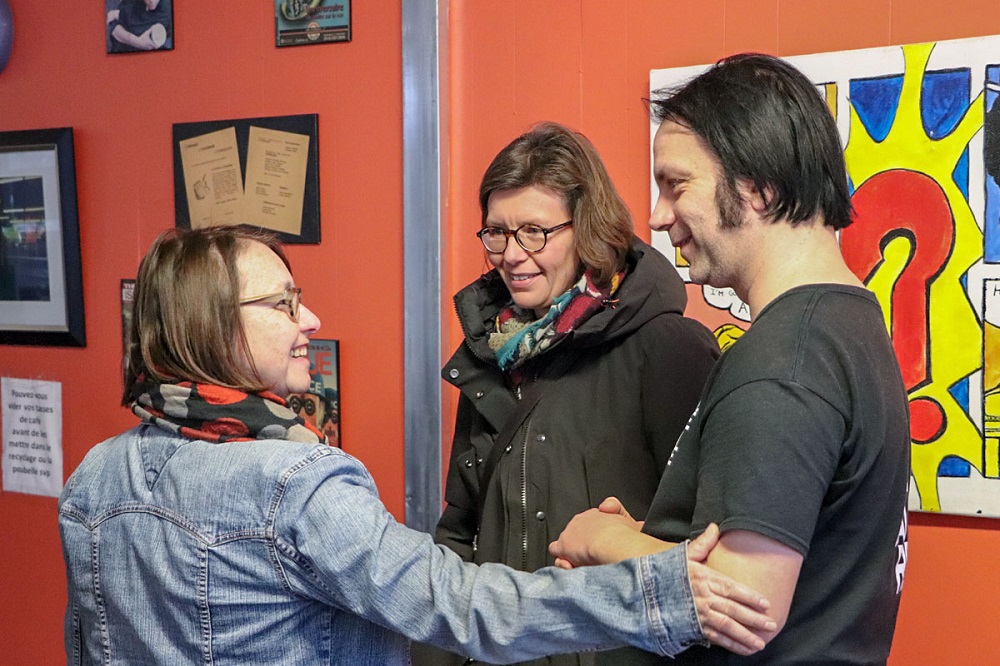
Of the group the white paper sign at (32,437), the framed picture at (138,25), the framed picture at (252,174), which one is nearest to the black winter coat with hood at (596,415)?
the framed picture at (252,174)

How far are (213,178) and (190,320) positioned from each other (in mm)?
1885

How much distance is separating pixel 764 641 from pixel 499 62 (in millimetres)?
1922

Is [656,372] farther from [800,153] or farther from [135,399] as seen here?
[135,399]

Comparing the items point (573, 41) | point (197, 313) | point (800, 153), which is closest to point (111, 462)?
point (197, 313)

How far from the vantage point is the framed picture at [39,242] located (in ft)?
11.2

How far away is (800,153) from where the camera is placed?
1.31 meters

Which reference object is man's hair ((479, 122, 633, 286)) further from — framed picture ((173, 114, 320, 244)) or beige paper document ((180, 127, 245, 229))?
beige paper document ((180, 127, 245, 229))

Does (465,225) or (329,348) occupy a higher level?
(465,225)

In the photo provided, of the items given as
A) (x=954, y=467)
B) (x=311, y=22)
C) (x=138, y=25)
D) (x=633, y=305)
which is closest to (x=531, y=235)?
(x=633, y=305)

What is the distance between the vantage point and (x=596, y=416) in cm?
191

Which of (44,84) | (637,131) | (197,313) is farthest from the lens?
(44,84)

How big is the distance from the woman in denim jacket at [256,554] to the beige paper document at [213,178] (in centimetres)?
171

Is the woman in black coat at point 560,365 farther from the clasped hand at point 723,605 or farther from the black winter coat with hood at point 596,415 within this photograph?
the clasped hand at point 723,605

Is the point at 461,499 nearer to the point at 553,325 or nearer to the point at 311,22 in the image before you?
the point at 553,325
